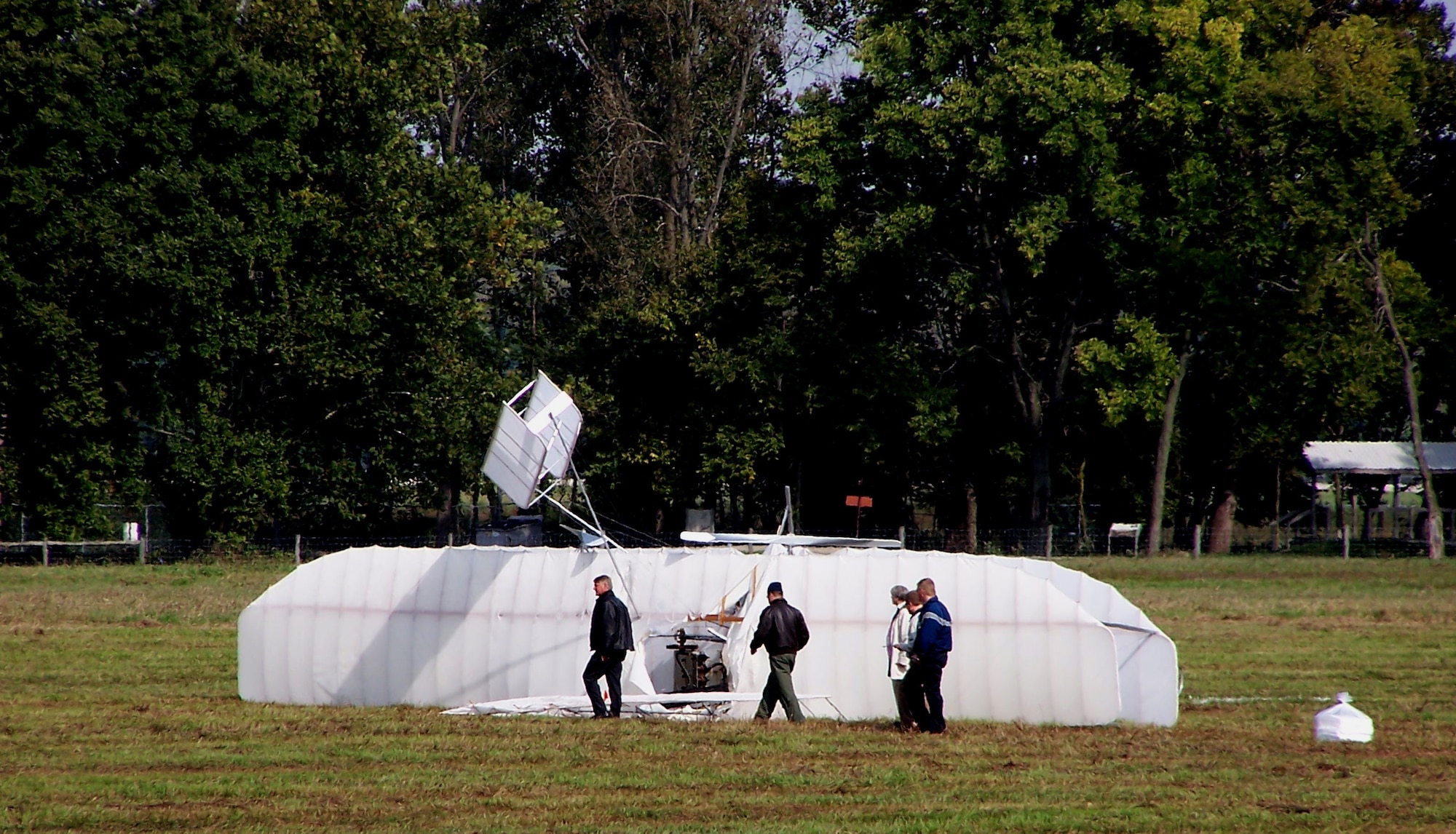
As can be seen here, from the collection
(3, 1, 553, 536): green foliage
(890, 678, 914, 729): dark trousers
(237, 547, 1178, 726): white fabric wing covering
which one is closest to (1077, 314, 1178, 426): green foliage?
(3, 1, 553, 536): green foliage

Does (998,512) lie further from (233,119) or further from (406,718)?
(406,718)

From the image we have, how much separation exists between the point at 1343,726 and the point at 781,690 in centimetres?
542

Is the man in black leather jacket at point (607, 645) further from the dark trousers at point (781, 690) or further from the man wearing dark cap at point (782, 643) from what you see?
the dark trousers at point (781, 690)

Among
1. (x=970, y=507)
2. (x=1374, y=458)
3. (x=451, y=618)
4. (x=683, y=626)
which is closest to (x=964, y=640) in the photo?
(x=683, y=626)

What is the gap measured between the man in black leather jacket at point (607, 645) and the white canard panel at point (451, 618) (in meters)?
1.25

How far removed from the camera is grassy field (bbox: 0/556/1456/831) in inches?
465

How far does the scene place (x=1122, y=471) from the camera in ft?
169

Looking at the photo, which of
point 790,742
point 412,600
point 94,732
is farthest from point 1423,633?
point 94,732

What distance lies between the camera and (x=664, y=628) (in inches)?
719

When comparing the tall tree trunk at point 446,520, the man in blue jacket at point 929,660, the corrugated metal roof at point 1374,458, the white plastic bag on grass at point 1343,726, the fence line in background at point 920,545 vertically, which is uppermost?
the corrugated metal roof at point 1374,458

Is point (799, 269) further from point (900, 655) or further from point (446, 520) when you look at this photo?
point (900, 655)

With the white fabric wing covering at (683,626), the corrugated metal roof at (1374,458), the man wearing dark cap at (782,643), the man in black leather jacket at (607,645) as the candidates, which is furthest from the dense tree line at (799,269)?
the man wearing dark cap at (782,643)

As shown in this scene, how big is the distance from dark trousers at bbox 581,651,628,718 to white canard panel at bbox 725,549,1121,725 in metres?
1.37

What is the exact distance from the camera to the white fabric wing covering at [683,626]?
16.9 m
